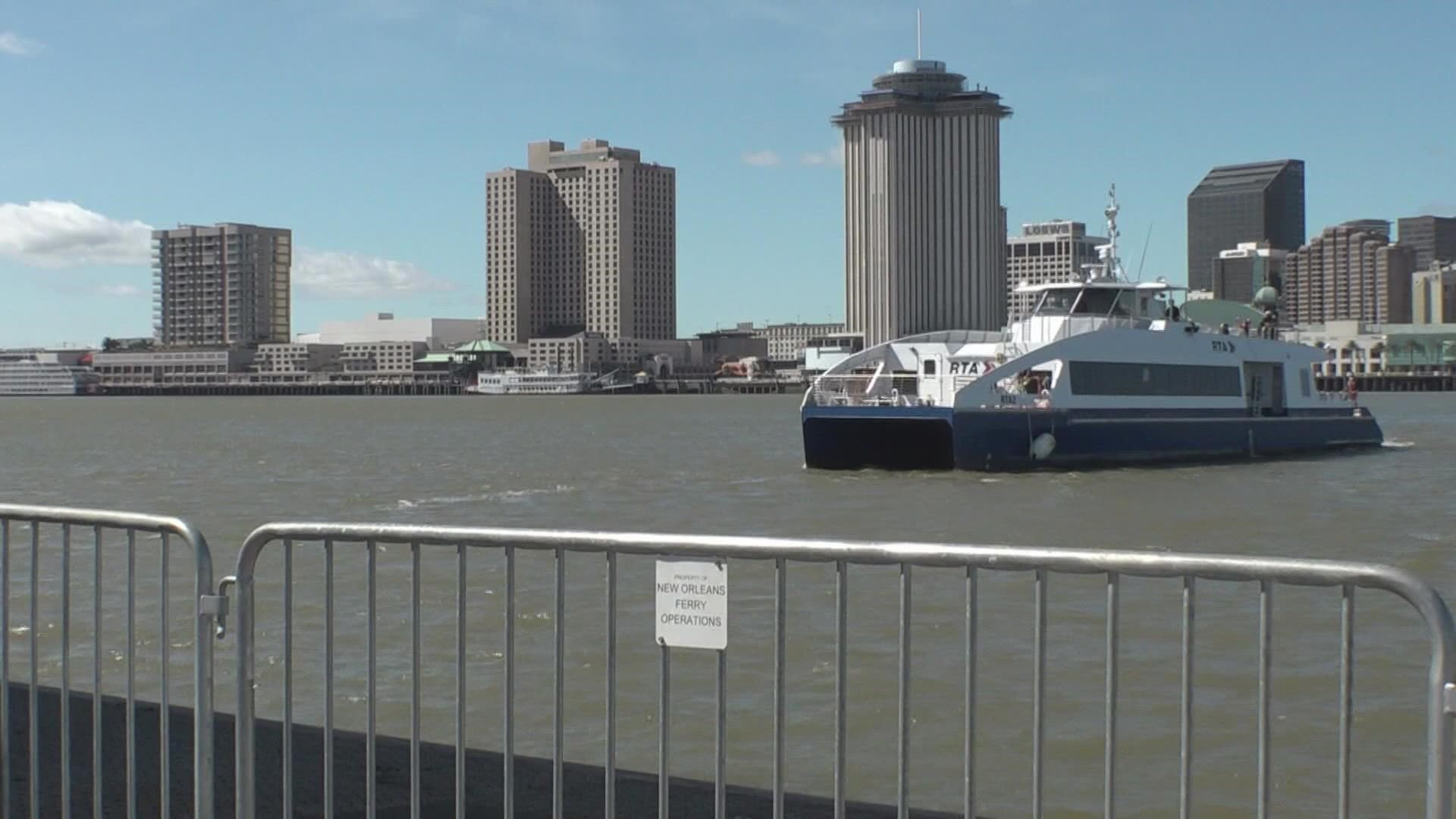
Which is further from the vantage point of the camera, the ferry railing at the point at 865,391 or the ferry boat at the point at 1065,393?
the ferry railing at the point at 865,391

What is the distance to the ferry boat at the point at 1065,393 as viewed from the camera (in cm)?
3647

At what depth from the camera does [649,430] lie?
82.7 m

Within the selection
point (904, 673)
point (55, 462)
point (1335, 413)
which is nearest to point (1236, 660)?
point (904, 673)

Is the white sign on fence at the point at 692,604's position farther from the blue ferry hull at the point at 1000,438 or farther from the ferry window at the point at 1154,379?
the ferry window at the point at 1154,379

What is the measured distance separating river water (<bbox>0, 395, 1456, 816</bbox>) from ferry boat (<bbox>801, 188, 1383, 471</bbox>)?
3.84 feet

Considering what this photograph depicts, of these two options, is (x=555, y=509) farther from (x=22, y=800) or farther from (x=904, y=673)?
(x=904, y=673)

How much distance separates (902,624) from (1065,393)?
3374 centimetres

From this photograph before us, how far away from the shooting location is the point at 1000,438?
36062mm

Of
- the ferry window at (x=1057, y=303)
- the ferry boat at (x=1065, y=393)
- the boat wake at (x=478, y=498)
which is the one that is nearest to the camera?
the boat wake at (x=478, y=498)

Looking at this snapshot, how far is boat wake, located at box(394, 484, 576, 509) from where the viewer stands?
3178cm

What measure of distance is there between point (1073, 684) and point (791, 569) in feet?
26.4

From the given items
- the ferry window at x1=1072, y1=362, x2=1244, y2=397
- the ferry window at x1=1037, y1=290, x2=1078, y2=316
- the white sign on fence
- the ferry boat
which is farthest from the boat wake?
the white sign on fence

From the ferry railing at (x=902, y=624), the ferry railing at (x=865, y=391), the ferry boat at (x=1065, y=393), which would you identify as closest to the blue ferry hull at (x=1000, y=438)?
the ferry boat at (x=1065, y=393)

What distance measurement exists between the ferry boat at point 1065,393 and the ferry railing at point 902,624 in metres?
31.3
